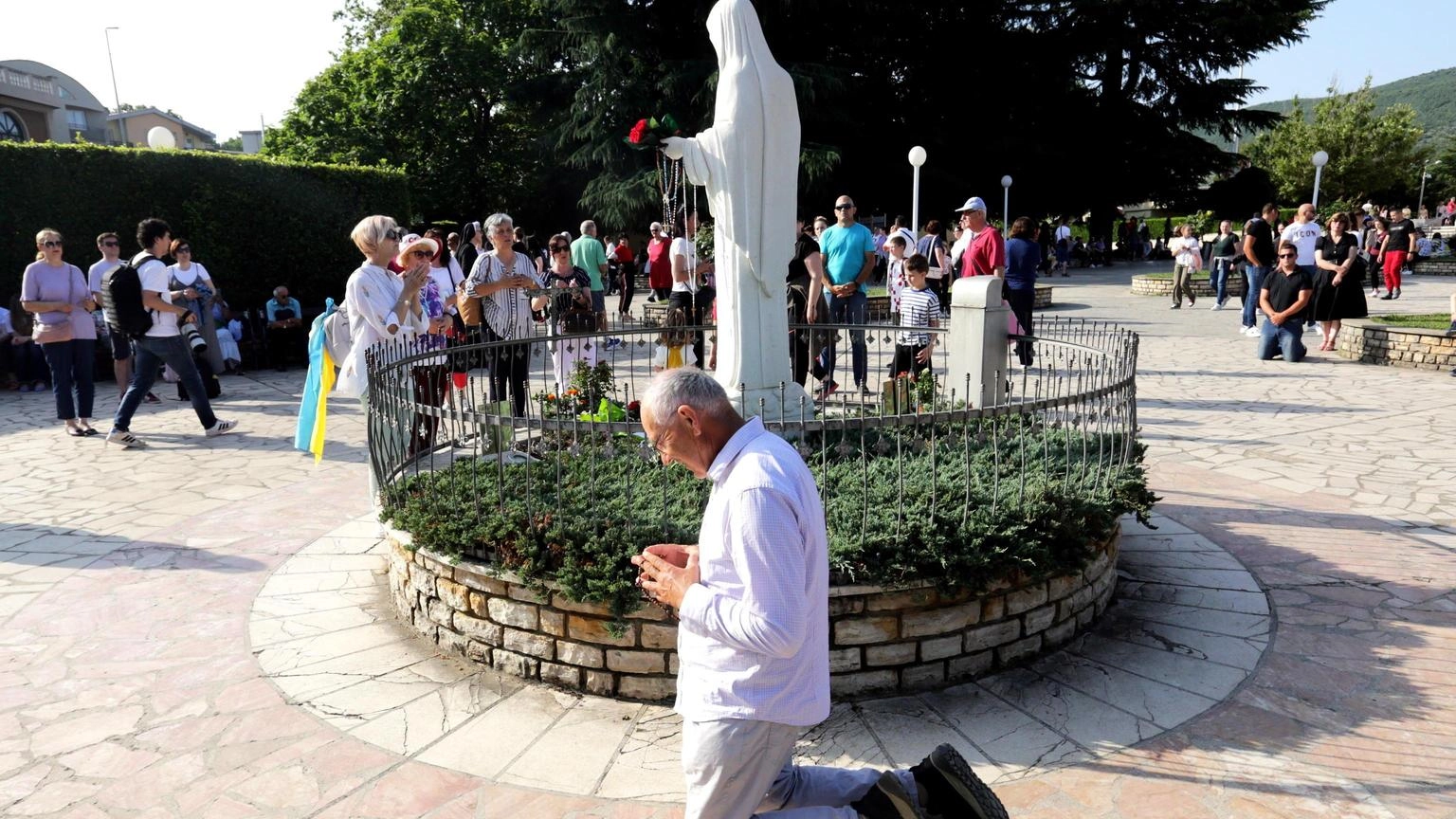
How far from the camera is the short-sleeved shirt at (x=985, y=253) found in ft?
30.7

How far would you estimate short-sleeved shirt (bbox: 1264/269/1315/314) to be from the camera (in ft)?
37.3

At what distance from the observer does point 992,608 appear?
398 cm

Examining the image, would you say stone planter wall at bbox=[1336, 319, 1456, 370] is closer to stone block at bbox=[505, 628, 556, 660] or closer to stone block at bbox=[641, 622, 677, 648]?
stone block at bbox=[641, 622, 677, 648]

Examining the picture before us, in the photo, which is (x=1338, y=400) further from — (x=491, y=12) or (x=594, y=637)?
(x=491, y=12)

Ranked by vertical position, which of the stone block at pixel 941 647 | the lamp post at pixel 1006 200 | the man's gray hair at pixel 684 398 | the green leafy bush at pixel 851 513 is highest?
the lamp post at pixel 1006 200

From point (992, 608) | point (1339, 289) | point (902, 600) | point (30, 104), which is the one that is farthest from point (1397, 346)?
point (30, 104)

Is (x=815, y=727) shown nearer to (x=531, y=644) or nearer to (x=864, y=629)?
(x=864, y=629)

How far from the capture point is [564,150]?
2938 centimetres

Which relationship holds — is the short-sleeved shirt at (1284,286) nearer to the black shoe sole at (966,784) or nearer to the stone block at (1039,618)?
the stone block at (1039,618)

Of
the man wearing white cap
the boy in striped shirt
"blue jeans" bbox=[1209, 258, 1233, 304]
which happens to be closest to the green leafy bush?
the boy in striped shirt

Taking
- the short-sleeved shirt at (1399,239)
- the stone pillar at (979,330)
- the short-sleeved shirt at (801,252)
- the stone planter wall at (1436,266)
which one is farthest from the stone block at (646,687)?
the stone planter wall at (1436,266)

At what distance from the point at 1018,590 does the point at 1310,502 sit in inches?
137

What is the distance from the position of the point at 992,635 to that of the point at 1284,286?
32.6ft

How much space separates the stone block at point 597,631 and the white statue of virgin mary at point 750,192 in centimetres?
188
